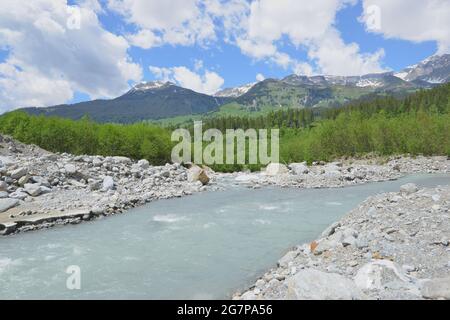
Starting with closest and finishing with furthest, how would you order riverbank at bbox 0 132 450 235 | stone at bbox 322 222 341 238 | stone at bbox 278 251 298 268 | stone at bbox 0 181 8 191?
1. stone at bbox 278 251 298 268
2. stone at bbox 322 222 341 238
3. riverbank at bbox 0 132 450 235
4. stone at bbox 0 181 8 191

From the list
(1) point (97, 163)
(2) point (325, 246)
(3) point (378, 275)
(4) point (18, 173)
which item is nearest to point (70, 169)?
(4) point (18, 173)

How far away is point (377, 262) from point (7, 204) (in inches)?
901

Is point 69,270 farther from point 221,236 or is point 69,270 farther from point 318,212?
point 318,212

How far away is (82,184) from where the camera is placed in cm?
3123

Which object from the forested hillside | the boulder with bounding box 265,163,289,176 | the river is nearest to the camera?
the river

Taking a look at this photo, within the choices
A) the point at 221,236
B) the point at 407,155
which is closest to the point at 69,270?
the point at 221,236

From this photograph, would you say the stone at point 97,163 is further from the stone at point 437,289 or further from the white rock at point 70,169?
the stone at point 437,289

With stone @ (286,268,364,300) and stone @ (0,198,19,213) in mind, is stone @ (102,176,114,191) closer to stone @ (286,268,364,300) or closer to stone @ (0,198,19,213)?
stone @ (0,198,19,213)

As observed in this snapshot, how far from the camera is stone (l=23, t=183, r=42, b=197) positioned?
26572mm

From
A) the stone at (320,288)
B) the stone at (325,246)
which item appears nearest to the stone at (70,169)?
the stone at (325,246)

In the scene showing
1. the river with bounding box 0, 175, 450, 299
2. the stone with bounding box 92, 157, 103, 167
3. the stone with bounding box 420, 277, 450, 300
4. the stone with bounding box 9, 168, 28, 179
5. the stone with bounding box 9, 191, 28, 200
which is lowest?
the river with bounding box 0, 175, 450, 299

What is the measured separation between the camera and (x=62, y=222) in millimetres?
21250

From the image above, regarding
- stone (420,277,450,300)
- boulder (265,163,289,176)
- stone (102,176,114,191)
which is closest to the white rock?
stone (102,176,114,191)
